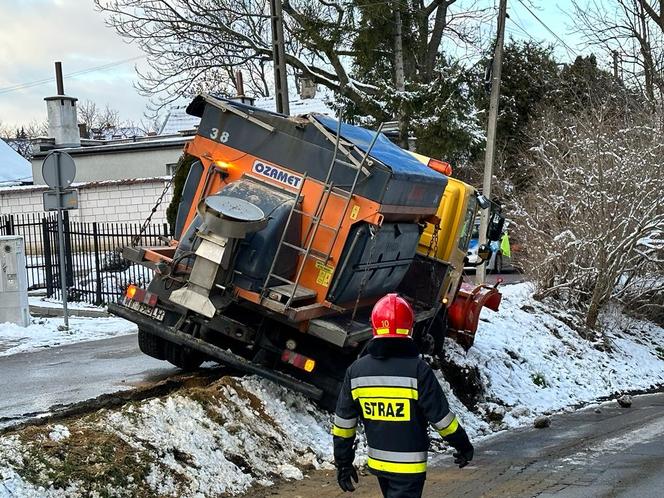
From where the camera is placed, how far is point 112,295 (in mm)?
19625

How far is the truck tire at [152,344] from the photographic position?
1105cm

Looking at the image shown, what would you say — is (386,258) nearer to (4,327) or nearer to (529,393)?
(529,393)

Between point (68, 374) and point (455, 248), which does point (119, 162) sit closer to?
point (455, 248)

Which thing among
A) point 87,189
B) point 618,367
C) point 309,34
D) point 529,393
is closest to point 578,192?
point 618,367

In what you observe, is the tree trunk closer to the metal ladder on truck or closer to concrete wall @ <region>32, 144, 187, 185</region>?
concrete wall @ <region>32, 144, 187, 185</region>

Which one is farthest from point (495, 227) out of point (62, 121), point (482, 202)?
point (62, 121)

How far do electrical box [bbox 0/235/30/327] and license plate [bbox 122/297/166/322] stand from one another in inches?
262

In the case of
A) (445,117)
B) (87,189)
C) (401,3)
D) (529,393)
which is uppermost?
(401,3)

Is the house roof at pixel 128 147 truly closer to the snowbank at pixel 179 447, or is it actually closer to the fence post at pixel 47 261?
the fence post at pixel 47 261

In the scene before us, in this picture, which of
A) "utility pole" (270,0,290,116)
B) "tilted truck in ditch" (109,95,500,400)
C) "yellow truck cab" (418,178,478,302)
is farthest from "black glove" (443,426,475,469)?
"utility pole" (270,0,290,116)

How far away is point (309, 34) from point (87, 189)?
8.60 m

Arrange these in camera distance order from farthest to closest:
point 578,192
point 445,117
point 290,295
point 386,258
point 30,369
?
point 445,117
point 578,192
point 30,369
point 386,258
point 290,295

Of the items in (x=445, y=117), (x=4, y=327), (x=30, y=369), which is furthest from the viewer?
(x=445, y=117)

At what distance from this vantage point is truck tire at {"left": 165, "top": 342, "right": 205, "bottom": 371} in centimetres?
1107
